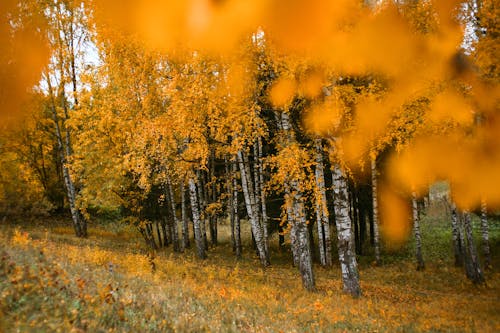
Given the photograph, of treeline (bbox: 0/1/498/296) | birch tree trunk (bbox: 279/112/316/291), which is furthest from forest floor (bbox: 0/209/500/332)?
treeline (bbox: 0/1/498/296)

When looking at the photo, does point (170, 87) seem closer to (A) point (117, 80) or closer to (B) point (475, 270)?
(A) point (117, 80)

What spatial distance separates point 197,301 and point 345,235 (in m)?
5.07

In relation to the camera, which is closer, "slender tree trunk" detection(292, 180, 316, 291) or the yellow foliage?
the yellow foliage

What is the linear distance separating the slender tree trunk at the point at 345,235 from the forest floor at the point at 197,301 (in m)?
0.44

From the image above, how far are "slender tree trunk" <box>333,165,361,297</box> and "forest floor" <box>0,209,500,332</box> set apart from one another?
0.44m

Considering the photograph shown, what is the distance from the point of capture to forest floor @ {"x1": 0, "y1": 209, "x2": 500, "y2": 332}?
5.16 meters

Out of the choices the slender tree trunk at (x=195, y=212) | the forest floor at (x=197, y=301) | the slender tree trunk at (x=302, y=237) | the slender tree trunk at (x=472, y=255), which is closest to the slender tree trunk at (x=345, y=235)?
the forest floor at (x=197, y=301)

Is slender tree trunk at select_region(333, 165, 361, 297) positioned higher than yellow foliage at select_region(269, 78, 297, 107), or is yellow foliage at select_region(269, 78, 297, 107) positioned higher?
yellow foliage at select_region(269, 78, 297, 107)

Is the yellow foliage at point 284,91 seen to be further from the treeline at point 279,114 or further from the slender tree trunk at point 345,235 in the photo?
the slender tree trunk at point 345,235

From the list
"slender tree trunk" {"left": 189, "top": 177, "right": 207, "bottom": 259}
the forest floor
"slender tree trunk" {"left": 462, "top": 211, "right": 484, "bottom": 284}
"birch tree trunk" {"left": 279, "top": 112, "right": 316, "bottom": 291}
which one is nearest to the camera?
the forest floor

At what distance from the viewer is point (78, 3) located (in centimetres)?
1944

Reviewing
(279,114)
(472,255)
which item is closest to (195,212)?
(279,114)

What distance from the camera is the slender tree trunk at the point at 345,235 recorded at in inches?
420

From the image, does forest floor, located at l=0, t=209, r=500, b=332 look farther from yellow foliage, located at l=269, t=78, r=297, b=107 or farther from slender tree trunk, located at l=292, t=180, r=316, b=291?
yellow foliage, located at l=269, t=78, r=297, b=107
